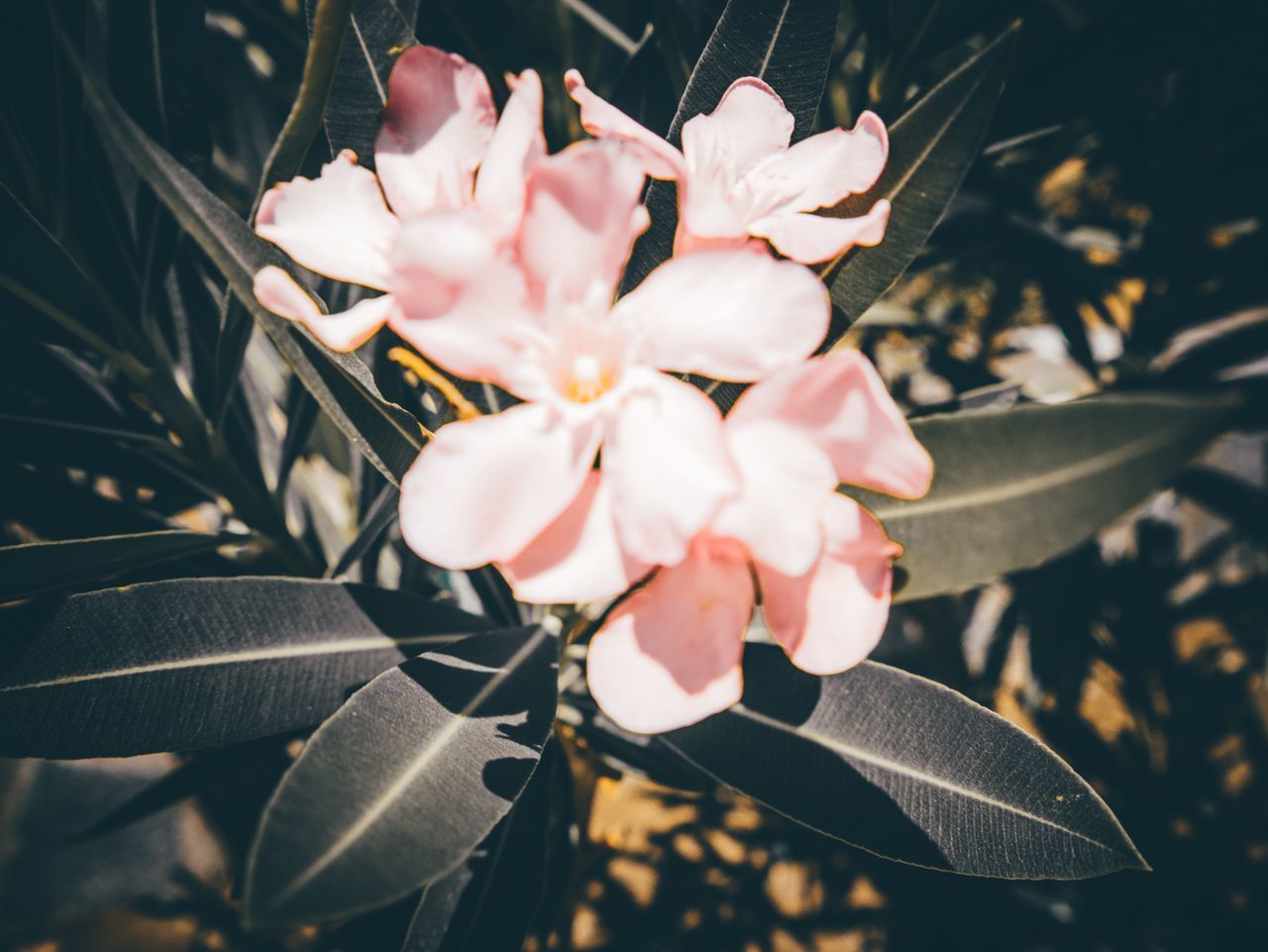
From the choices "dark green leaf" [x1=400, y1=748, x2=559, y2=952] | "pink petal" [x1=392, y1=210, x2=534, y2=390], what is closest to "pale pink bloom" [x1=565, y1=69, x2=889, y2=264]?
"pink petal" [x1=392, y1=210, x2=534, y2=390]

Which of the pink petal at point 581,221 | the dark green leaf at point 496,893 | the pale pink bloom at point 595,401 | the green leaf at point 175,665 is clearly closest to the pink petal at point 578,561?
the pale pink bloom at point 595,401

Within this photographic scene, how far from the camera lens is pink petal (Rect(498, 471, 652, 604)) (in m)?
0.41

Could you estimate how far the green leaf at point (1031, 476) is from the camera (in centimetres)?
41

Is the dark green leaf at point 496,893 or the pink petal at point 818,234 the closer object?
the pink petal at point 818,234

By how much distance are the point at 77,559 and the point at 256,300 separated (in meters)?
0.29

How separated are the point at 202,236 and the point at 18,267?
22 cm

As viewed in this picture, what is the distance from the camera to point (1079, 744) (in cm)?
167

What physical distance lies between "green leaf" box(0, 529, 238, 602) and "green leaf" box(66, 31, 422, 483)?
0.26 meters

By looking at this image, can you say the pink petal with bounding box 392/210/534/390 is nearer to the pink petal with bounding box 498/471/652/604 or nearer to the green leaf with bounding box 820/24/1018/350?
the pink petal with bounding box 498/471/652/604

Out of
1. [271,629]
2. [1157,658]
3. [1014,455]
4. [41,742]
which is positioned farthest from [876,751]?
[1157,658]

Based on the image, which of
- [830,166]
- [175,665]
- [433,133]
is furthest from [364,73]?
[175,665]

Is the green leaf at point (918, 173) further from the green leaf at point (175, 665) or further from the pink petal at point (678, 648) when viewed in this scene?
the green leaf at point (175, 665)

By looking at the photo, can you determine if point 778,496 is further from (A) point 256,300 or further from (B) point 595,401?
(A) point 256,300

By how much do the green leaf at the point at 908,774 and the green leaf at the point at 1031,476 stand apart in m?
0.14
